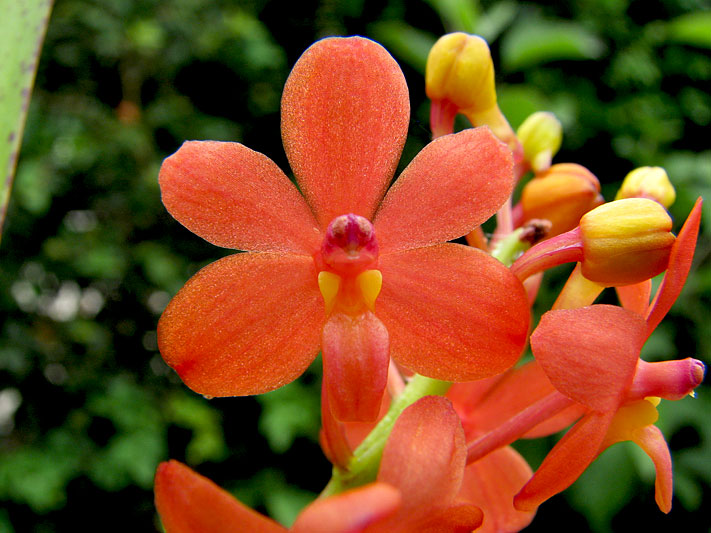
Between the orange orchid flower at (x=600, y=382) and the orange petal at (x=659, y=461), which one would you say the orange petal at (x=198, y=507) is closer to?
the orange orchid flower at (x=600, y=382)

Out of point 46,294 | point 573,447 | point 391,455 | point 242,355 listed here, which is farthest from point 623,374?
point 46,294

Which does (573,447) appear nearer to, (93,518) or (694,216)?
(694,216)

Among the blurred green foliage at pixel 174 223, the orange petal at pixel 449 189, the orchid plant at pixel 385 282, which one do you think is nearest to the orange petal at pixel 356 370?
the orchid plant at pixel 385 282

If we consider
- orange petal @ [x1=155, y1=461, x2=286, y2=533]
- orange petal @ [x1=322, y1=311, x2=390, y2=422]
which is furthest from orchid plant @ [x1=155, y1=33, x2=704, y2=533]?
orange petal @ [x1=155, y1=461, x2=286, y2=533]

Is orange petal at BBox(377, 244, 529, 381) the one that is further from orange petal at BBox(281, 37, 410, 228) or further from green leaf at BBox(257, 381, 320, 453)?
green leaf at BBox(257, 381, 320, 453)

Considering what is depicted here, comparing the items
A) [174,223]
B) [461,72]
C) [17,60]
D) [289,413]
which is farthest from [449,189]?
[174,223]

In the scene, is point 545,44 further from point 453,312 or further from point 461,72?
point 453,312
